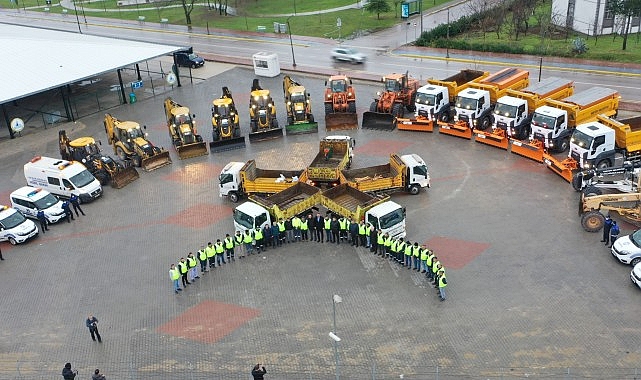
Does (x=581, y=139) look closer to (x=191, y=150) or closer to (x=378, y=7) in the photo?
(x=191, y=150)

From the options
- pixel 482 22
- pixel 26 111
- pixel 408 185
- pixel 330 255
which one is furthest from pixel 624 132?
pixel 26 111

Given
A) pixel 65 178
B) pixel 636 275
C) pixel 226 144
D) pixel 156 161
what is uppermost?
pixel 65 178

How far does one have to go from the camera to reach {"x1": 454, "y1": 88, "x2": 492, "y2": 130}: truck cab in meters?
35.9

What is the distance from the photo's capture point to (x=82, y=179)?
31.9 metres

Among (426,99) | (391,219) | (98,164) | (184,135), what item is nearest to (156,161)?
(184,135)

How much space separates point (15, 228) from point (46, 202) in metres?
2.33

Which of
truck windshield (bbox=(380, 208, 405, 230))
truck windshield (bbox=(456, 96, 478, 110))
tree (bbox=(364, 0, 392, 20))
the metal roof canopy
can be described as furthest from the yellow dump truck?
tree (bbox=(364, 0, 392, 20))

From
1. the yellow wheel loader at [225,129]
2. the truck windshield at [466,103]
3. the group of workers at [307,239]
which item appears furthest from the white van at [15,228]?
the truck windshield at [466,103]

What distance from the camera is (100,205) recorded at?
3147 cm

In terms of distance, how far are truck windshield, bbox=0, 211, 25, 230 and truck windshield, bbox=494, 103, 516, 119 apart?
24245 mm

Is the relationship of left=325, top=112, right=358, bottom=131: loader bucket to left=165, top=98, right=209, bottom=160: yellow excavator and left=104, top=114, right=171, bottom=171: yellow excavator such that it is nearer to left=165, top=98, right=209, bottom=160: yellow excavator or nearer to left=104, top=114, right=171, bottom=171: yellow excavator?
left=165, top=98, right=209, bottom=160: yellow excavator

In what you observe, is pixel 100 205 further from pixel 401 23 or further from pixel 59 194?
pixel 401 23

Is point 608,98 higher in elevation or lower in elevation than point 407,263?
higher

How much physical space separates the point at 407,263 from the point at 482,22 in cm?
4345
